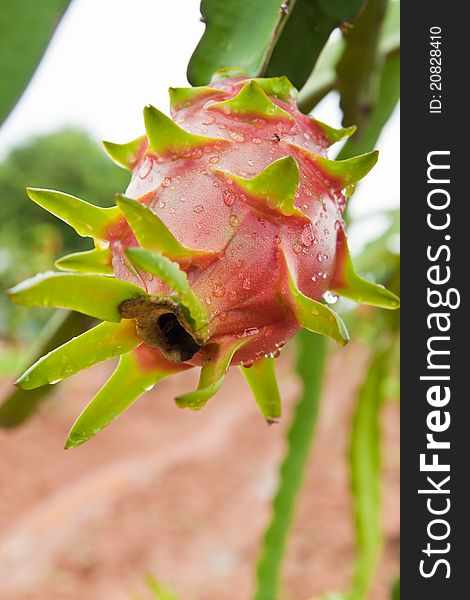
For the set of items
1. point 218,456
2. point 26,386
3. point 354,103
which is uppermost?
point 218,456

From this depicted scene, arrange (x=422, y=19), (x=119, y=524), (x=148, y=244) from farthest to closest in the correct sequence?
(x=119, y=524) → (x=422, y=19) → (x=148, y=244)

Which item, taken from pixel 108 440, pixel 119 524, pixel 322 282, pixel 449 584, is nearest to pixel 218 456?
pixel 108 440

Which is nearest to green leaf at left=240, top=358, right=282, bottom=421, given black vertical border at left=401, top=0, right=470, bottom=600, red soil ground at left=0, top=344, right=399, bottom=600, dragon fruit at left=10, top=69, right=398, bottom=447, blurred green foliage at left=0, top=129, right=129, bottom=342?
dragon fruit at left=10, top=69, right=398, bottom=447

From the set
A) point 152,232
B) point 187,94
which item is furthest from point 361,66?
point 152,232

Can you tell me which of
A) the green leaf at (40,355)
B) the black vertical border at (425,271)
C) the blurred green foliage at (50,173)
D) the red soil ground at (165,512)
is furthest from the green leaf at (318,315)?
the blurred green foliage at (50,173)

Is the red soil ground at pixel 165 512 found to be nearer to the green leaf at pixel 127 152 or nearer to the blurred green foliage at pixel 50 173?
the green leaf at pixel 127 152

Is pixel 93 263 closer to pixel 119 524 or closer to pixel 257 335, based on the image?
pixel 257 335
